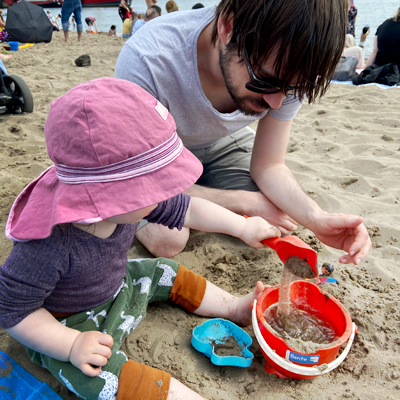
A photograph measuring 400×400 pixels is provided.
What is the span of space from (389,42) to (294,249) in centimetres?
450

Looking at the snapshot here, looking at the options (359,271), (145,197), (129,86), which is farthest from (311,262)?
(129,86)

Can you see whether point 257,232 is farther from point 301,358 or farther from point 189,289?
point 301,358

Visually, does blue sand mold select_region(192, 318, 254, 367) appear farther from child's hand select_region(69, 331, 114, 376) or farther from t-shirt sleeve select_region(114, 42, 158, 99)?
t-shirt sleeve select_region(114, 42, 158, 99)

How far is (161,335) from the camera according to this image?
1.32 metres

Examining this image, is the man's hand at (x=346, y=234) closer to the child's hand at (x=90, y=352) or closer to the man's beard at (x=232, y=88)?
the man's beard at (x=232, y=88)

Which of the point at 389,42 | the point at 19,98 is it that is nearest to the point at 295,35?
the point at 19,98

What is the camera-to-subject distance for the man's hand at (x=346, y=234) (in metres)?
1.25

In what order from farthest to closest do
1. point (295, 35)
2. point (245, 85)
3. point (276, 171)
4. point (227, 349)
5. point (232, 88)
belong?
1. point (276, 171)
2. point (232, 88)
3. point (245, 85)
4. point (227, 349)
5. point (295, 35)

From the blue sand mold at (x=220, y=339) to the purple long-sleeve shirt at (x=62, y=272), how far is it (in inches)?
13.3

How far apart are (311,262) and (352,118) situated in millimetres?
2489

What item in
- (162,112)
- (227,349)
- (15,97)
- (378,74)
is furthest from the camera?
(378,74)

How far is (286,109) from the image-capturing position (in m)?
1.71

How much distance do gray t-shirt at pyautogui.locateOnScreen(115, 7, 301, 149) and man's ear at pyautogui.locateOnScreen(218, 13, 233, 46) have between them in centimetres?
20

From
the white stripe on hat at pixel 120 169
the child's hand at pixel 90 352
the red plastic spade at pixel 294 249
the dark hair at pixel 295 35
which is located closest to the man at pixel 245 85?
the dark hair at pixel 295 35
